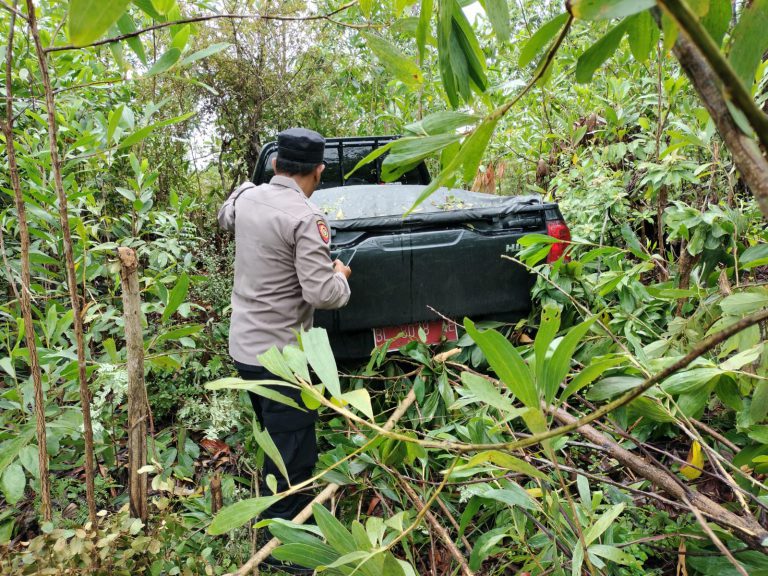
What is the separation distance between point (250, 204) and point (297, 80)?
5.59 metres

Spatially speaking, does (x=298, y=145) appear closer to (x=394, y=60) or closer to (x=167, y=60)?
(x=167, y=60)

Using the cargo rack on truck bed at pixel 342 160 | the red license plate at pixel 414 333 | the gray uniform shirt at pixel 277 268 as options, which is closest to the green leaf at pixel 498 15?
the gray uniform shirt at pixel 277 268

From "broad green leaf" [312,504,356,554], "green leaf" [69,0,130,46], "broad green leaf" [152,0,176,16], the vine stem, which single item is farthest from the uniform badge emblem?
"green leaf" [69,0,130,46]

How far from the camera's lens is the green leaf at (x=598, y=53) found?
481 mm

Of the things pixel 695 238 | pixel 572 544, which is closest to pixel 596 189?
pixel 695 238

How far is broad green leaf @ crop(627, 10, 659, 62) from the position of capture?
514 mm

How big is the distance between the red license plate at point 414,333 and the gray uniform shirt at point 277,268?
593 mm

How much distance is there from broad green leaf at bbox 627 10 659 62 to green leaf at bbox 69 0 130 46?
456 millimetres

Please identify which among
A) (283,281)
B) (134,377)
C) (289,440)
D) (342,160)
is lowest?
(289,440)

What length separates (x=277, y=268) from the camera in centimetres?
242

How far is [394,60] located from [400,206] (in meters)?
2.72

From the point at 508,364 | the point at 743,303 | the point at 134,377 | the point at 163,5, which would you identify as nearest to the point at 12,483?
the point at 134,377

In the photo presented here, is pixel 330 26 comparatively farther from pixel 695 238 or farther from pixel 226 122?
pixel 695 238

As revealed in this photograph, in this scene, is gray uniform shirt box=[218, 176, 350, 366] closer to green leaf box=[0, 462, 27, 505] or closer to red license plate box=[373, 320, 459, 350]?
red license plate box=[373, 320, 459, 350]
